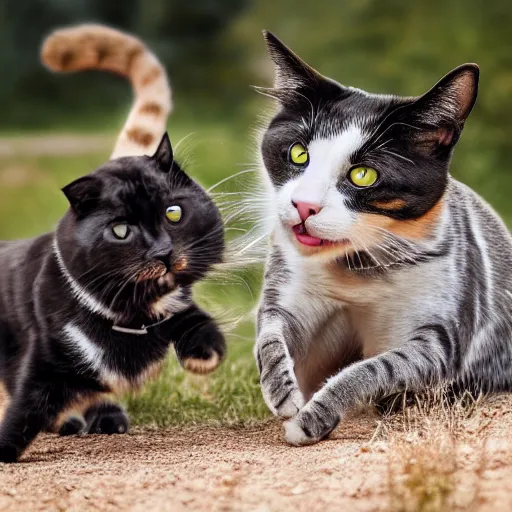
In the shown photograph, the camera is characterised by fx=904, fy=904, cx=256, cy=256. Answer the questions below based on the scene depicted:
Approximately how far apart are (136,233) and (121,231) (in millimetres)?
34

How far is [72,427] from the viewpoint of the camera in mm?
2510

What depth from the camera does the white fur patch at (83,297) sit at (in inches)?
82.0

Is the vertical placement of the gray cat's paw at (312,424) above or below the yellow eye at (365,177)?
below

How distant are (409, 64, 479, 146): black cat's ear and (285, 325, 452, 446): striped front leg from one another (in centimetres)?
47

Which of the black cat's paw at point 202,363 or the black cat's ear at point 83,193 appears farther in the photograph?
the black cat's paw at point 202,363

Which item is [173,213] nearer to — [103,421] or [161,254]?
[161,254]

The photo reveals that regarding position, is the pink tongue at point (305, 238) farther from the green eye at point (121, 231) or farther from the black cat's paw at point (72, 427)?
the black cat's paw at point (72, 427)

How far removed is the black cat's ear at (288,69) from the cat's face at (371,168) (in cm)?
1

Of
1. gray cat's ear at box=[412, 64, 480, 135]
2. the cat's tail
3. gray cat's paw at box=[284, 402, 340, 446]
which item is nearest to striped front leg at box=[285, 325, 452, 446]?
gray cat's paw at box=[284, 402, 340, 446]

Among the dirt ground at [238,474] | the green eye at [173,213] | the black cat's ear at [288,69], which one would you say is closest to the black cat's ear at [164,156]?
the green eye at [173,213]

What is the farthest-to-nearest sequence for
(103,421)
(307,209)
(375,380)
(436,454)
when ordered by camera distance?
(103,421) < (375,380) < (307,209) < (436,454)

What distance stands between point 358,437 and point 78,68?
4.17ft

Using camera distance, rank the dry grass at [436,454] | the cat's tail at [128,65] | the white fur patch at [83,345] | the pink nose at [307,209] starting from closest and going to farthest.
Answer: the dry grass at [436,454], the pink nose at [307,209], the white fur patch at [83,345], the cat's tail at [128,65]

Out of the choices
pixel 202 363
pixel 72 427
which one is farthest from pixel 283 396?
pixel 72 427
